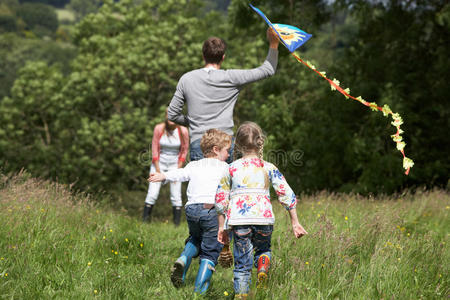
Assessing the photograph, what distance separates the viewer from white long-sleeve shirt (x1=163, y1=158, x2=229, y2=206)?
3.82 metres

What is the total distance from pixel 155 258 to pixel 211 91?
187 centimetres

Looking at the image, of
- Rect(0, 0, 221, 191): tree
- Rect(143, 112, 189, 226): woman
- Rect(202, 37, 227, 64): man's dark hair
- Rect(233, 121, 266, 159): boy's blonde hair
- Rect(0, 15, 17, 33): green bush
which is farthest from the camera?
Rect(0, 15, 17, 33): green bush

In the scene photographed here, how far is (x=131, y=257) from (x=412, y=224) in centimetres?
377

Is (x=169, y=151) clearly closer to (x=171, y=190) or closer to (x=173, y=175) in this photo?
(x=171, y=190)

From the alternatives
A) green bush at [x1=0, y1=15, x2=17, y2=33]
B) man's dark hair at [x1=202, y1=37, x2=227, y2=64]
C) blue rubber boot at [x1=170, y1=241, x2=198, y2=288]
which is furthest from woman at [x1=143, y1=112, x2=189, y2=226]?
green bush at [x1=0, y1=15, x2=17, y2=33]

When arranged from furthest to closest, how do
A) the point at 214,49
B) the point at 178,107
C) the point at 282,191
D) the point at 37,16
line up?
1. the point at 37,16
2. the point at 178,107
3. the point at 214,49
4. the point at 282,191

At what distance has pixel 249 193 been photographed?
11.5 feet

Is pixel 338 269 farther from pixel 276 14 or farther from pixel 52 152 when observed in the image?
pixel 52 152

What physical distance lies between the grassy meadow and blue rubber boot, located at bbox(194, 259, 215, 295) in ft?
0.25

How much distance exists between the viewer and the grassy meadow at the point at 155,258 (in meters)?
3.46

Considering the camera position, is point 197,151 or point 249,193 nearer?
point 249,193

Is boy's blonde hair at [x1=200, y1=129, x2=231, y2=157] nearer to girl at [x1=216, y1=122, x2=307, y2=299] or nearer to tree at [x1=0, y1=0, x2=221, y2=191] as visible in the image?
girl at [x1=216, y1=122, x2=307, y2=299]

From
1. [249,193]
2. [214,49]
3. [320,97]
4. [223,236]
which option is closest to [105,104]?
[320,97]

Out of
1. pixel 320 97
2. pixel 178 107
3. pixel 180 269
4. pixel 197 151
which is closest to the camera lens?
pixel 180 269
